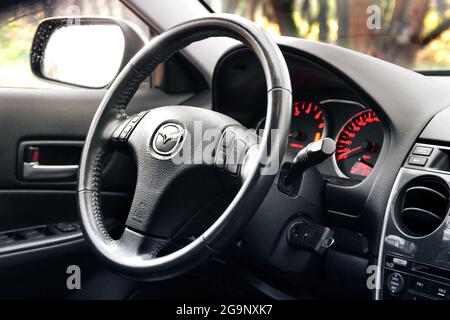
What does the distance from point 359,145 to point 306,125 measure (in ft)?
0.67

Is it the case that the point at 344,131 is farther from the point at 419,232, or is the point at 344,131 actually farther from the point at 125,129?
the point at 125,129

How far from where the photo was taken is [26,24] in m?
1.74

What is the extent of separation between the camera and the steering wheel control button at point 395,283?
1.20 m

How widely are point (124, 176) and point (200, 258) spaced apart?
0.79 m

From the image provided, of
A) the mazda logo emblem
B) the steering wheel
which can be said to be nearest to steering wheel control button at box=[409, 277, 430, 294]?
the steering wheel

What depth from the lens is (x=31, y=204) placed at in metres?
1.62

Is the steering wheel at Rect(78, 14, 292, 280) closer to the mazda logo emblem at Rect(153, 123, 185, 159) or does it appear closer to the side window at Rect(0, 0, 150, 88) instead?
the mazda logo emblem at Rect(153, 123, 185, 159)

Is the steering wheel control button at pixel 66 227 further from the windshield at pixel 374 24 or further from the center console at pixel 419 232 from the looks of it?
the center console at pixel 419 232

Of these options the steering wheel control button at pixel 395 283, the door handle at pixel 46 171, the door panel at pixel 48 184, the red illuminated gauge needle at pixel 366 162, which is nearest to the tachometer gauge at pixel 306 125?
the red illuminated gauge needle at pixel 366 162

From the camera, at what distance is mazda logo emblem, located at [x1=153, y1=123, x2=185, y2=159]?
1143mm

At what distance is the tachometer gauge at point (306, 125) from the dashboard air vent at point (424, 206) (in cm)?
37

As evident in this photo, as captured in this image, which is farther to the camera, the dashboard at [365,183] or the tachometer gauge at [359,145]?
the tachometer gauge at [359,145]

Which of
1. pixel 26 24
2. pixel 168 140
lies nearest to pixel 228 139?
pixel 168 140

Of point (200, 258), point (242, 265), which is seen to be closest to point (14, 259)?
point (242, 265)
